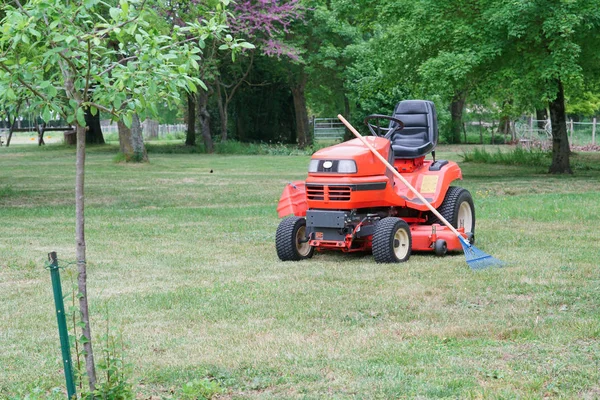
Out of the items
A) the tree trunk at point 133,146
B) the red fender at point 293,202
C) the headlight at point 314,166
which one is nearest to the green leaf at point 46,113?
the headlight at point 314,166

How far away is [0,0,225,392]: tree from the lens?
3891mm

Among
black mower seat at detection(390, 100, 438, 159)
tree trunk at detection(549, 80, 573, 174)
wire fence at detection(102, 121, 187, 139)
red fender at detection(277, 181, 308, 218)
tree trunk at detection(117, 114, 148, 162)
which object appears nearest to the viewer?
red fender at detection(277, 181, 308, 218)

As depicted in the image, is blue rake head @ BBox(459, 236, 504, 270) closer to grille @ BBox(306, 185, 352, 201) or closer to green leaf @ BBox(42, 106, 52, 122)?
grille @ BBox(306, 185, 352, 201)

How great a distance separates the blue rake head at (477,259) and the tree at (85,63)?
5.15m

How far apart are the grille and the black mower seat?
1.45 metres

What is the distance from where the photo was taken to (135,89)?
417cm

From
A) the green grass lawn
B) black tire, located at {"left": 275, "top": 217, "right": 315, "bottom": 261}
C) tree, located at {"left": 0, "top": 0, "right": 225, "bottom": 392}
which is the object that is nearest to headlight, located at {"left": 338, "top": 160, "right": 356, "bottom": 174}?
black tire, located at {"left": 275, "top": 217, "right": 315, "bottom": 261}

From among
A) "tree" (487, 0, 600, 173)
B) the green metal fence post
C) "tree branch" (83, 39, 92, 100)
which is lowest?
the green metal fence post

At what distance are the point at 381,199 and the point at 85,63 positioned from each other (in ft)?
18.2

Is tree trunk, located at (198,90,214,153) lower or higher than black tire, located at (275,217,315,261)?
higher

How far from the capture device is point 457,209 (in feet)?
33.9

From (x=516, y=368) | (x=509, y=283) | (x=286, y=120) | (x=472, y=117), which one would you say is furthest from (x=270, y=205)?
(x=472, y=117)

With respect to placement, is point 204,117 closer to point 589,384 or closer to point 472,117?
point 472,117

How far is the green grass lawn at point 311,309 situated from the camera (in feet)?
17.2
